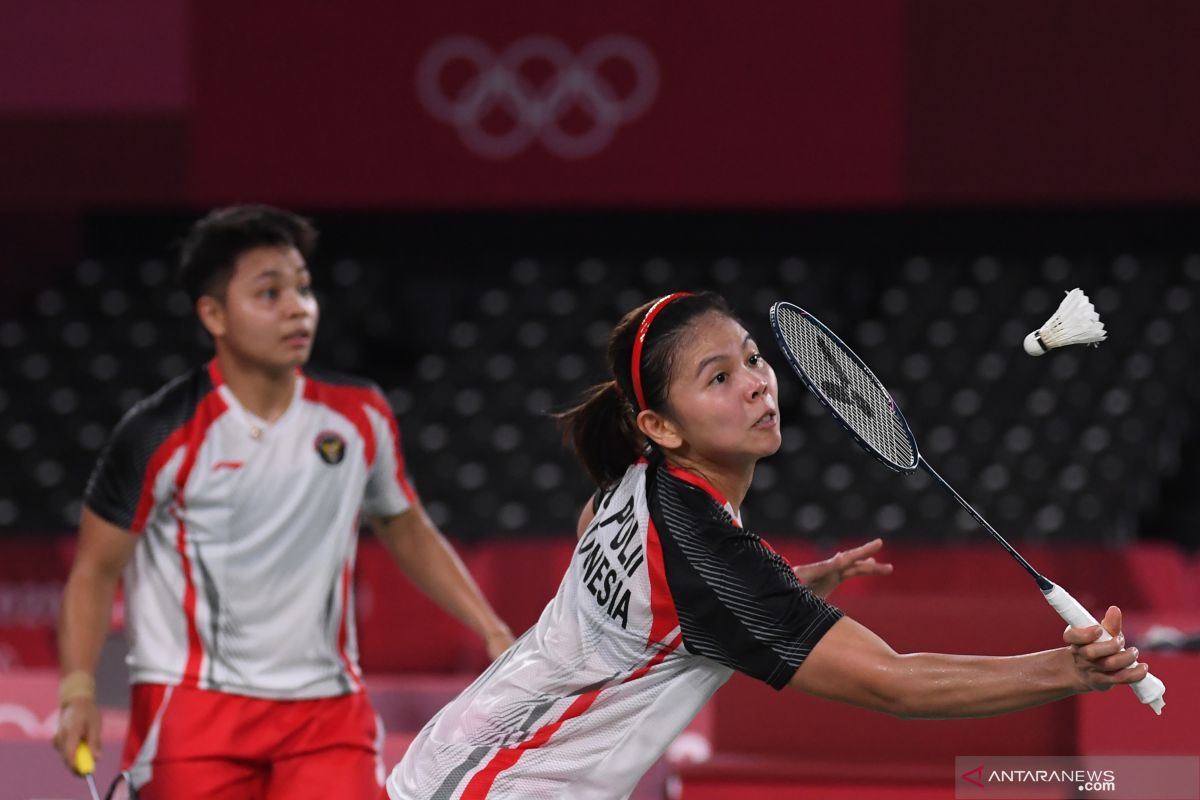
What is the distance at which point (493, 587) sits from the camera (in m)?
5.97

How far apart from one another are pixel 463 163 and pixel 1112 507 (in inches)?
157

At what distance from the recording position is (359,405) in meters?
3.17

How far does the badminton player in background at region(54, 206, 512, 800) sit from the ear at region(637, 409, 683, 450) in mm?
934

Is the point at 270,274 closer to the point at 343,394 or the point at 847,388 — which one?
the point at 343,394

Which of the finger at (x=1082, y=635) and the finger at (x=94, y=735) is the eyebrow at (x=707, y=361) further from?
the finger at (x=94, y=735)

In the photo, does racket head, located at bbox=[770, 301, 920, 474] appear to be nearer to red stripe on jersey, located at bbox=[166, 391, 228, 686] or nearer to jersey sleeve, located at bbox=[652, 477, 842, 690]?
jersey sleeve, located at bbox=[652, 477, 842, 690]

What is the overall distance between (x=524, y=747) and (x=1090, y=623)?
0.81m

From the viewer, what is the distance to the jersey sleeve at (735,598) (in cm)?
201

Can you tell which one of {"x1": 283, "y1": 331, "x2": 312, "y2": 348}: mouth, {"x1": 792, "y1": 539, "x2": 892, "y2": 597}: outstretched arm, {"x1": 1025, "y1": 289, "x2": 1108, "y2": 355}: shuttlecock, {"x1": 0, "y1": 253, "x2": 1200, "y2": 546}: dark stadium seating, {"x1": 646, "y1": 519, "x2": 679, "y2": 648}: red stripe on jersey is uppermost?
{"x1": 1025, "y1": 289, "x2": 1108, "y2": 355}: shuttlecock

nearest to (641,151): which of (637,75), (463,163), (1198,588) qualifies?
(637,75)

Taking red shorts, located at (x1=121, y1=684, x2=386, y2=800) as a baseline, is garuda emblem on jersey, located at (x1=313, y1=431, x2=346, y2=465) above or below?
above

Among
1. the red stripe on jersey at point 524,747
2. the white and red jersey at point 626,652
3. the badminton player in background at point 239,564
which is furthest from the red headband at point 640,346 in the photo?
the badminton player in background at point 239,564

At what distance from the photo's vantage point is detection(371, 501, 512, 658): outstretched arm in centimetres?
317

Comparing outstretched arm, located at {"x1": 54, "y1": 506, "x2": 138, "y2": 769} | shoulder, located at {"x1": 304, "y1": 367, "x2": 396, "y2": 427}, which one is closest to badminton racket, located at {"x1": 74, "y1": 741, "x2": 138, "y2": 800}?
outstretched arm, located at {"x1": 54, "y1": 506, "x2": 138, "y2": 769}
